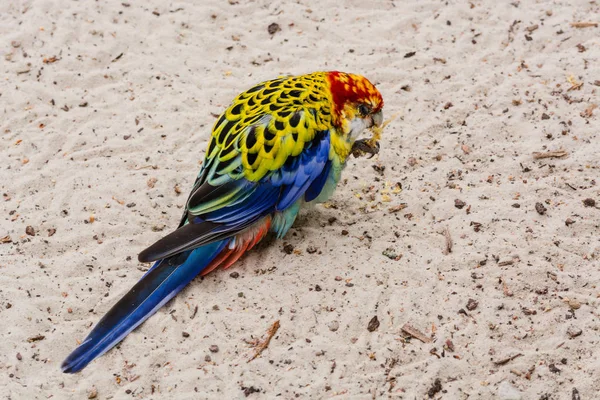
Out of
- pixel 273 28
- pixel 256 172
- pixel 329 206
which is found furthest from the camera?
pixel 273 28

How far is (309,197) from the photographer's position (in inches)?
166

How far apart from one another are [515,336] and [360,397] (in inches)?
35.1

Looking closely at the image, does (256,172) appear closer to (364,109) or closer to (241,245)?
(241,245)

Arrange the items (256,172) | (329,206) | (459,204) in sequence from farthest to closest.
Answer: (329,206)
(459,204)
(256,172)

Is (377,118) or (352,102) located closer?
(352,102)

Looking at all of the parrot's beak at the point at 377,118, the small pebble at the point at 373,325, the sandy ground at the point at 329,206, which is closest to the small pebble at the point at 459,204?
the sandy ground at the point at 329,206

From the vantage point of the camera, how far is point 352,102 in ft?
13.7

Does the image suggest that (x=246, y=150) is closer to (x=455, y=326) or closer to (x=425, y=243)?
(x=425, y=243)

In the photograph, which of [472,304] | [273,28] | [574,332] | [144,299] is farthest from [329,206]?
[273,28]

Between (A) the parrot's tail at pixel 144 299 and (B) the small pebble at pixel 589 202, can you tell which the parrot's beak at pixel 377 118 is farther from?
(B) the small pebble at pixel 589 202

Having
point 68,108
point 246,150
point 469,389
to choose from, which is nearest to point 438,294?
point 469,389

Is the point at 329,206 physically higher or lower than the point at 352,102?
lower

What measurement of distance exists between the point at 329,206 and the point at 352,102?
829 mm

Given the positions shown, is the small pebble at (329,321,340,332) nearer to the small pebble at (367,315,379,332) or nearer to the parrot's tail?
the small pebble at (367,315,379,332)
